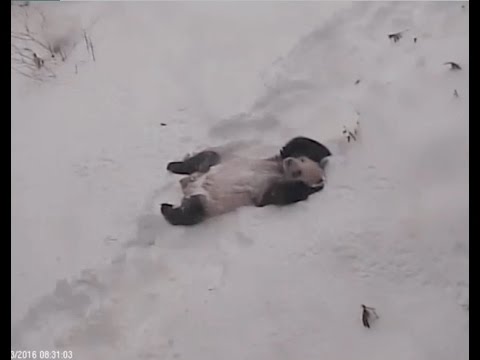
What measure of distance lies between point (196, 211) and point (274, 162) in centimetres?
58

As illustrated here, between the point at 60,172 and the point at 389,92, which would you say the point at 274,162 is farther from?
the point at 60,172

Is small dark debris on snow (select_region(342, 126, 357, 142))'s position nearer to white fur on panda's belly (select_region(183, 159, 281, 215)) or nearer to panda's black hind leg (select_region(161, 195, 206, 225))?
white fur on panda's belly (select_region(183, 159, 281, 215))

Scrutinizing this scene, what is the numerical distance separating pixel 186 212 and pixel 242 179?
0.41 meters

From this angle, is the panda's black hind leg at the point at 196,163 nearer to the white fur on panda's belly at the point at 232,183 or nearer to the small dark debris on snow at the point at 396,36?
the white fur on panda's belly at the point at 232,183

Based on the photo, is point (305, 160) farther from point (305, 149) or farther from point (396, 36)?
point (396, 36)

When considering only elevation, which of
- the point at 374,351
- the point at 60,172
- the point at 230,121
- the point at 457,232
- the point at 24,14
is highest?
the point at 24,14

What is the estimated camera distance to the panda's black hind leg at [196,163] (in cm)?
412

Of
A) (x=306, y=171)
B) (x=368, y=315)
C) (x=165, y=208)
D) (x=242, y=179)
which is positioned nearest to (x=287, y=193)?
(x=306, y=171)

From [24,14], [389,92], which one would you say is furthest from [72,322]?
[24,14]

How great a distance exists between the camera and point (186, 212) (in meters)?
3.84

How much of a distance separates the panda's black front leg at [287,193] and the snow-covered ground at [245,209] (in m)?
0.06

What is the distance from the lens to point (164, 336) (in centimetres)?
322

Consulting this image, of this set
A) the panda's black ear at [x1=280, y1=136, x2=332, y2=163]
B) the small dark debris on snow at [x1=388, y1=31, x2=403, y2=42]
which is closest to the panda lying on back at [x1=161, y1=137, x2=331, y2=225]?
the panda's black ear at [x1=280, y1=136, x2=332, y2=163]

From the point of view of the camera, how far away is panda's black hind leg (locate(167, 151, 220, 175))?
412 cm
